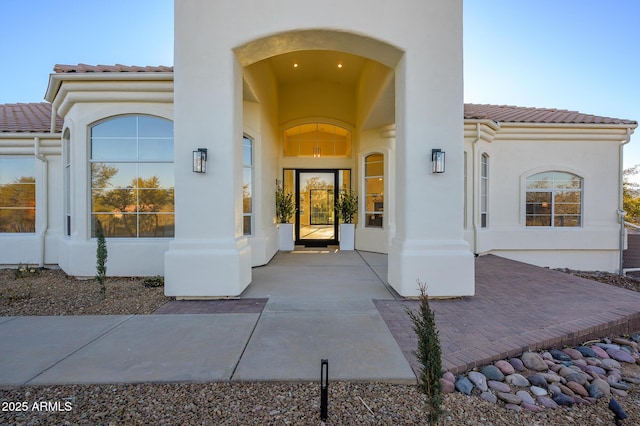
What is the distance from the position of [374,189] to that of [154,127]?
6.00 metres

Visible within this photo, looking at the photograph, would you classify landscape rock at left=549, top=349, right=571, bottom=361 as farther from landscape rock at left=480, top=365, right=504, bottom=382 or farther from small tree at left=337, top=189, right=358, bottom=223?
small tree at left=337, top=189, right=358, bottom=223

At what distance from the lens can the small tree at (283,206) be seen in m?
9.31

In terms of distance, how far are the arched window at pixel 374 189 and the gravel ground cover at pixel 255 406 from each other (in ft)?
21.9

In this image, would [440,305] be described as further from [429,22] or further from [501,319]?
[429,22]

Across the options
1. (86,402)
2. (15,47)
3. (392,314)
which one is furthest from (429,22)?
(15,47)

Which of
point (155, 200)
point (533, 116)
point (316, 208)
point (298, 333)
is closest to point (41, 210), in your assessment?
point (155, 200)

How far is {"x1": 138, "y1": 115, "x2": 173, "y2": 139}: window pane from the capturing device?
6312mm

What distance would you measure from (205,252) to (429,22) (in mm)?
5000

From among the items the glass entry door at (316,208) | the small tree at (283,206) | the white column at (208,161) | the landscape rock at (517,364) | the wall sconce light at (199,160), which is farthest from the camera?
the glass entry door at (316,208)

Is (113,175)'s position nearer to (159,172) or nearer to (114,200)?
(114,200)

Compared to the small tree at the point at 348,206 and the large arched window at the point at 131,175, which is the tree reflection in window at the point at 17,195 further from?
the small tree at the point at 348,206

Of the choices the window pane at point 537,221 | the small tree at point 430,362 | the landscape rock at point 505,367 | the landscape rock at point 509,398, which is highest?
the window pane at point 537,221

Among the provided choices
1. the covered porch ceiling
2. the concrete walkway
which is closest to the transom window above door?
the covered porch ceiling

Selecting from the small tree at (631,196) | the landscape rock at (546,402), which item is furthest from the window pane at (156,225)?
the small tree at (631,196)
